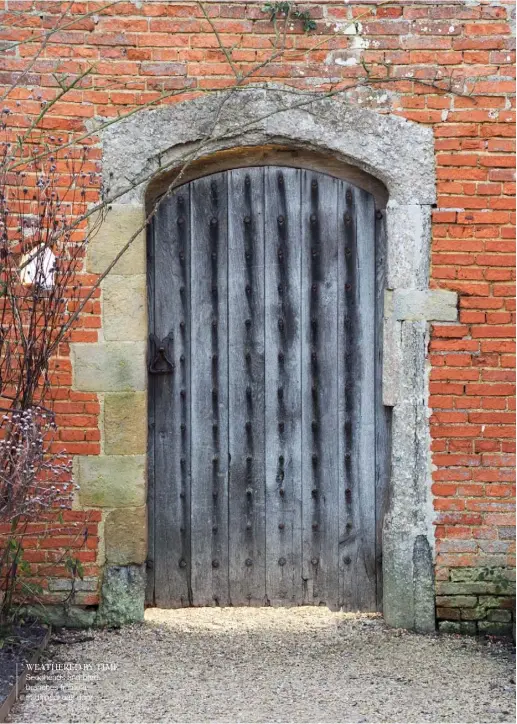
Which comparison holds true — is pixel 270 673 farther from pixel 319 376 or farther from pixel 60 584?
pixel 319 376

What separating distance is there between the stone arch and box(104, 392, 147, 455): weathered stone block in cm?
2

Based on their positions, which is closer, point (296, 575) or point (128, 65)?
point (128, 65)

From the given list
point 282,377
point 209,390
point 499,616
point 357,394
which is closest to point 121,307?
point 209,390

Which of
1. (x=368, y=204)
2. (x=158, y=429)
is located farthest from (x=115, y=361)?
(x=368, y=204)

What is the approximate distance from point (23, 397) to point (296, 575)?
1.69 meters

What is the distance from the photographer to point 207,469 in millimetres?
4586

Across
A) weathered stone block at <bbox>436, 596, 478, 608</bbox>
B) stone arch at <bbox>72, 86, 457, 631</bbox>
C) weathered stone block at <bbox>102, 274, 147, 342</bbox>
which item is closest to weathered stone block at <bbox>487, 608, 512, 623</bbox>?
weathered stone block at <bbox>436, 596, 478, 608</bbox>

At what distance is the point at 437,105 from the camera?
4.31m

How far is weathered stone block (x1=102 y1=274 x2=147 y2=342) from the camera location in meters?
4.33

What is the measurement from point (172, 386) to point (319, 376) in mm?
747

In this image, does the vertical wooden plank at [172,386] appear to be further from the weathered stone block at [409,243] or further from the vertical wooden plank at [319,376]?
the weathered stone block at [409,243]

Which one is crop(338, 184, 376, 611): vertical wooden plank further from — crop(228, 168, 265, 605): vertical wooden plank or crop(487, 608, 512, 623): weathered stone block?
crop(487, 608, 512, 623): weathered stone block

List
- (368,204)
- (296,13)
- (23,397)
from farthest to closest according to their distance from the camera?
(368,204)
(296,13)
(23,397)

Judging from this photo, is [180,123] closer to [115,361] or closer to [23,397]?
[115,361]
